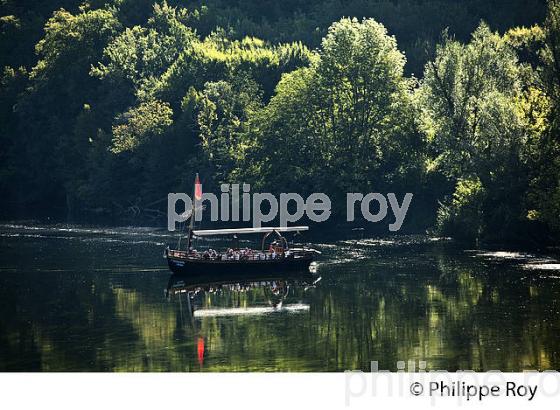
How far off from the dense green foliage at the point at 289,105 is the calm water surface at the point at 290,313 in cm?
1262

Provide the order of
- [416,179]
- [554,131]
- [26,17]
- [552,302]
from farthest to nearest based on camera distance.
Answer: [26,17], [416,179], [554,131], [552,302]

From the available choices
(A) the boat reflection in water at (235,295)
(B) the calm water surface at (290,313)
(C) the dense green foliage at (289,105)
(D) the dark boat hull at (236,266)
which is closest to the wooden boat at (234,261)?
(D) the dark boat hull at (236,266)

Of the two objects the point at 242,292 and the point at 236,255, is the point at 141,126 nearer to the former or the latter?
the point at 236,255

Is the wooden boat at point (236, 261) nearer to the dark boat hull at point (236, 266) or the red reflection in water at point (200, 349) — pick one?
the dark boat hull at point (236, 266)

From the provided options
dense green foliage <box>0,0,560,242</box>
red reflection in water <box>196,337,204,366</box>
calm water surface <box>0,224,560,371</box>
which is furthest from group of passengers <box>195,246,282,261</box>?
red reflection in water <box>196,337,204,366</box>

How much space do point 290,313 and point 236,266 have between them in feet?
59.2

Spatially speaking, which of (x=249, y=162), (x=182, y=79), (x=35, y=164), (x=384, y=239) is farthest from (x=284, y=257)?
(x=35, y=164)

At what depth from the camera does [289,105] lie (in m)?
125

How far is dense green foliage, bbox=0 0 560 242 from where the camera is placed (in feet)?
338

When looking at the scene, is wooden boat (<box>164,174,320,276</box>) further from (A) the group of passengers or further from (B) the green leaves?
(B) the green leaves

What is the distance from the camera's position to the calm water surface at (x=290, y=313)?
58.2m

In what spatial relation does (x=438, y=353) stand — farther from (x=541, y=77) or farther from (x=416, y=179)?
(x=416, y=179)

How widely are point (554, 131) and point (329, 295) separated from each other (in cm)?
3299

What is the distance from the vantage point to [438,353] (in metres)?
59.0
